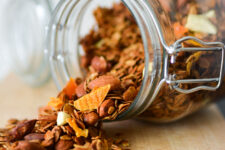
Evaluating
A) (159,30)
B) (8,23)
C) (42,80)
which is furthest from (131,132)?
(8,23)

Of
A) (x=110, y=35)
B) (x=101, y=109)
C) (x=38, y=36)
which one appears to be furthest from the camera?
(x=38, y=36)

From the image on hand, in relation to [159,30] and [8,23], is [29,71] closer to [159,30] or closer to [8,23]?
[8,23]

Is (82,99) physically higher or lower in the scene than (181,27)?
lower

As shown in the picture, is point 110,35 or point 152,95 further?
point 110,35

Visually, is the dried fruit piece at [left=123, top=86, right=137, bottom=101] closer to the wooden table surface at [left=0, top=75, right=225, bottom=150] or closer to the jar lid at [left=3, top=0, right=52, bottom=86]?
the wooden table surface at [left=0, top=75, right=225, bottom=150]

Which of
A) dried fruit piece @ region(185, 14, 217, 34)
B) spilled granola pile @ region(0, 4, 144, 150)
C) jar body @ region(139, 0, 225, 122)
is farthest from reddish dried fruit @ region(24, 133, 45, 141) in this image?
dried fruit piece @ region(185, 14, 217, 34)

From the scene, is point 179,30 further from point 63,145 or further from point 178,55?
point 63,145

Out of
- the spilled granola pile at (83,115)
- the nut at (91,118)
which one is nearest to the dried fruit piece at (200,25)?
the spilled granola pile at (83,115)
